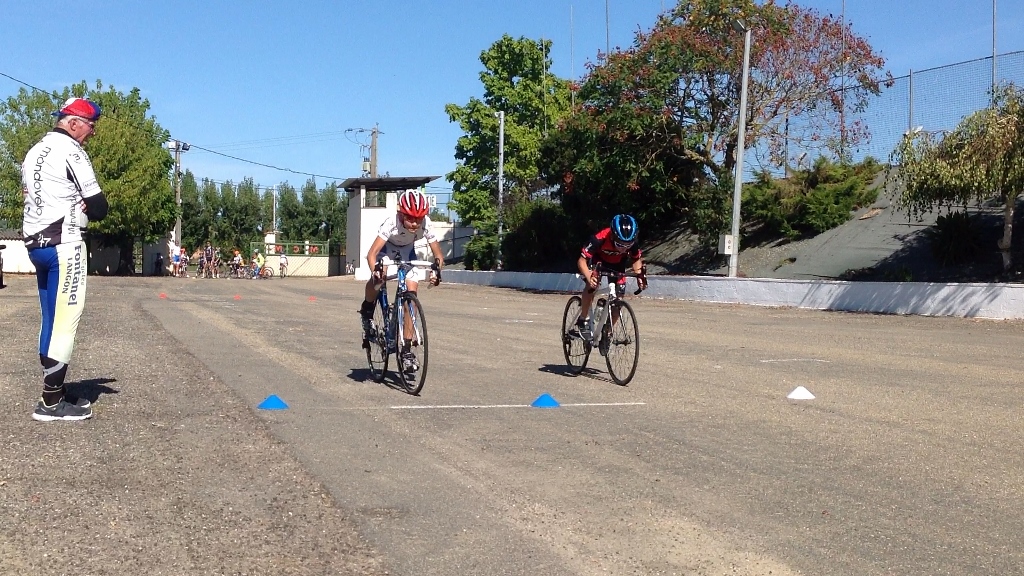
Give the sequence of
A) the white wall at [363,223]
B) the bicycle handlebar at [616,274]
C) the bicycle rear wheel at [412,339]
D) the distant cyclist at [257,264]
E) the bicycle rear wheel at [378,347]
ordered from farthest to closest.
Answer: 1. the white wall at [363,223]
2. the distant cyclist at [257,264]
3. the bicycle handlebar at [616,274]
4. the bicycle rear wheel at [378,347]
5. the bicycle rear wheel at [412,339]

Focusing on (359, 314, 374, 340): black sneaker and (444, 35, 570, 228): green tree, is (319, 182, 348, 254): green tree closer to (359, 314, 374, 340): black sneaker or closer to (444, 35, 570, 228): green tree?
(444, 35, 570, 228): green tree

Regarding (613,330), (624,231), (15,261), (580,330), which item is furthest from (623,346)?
(15,261)

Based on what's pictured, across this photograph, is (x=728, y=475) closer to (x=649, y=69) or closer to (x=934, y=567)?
(x=934, y=567)

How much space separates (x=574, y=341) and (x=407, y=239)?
7.85 feet

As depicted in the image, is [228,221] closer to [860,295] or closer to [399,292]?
[860,295]

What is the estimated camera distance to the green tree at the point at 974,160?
21016 mm

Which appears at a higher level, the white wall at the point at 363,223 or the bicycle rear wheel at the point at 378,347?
the white wall at the point at 363,223

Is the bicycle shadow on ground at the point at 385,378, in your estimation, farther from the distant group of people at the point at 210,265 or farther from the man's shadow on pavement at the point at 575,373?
the distant group of people at the point at 210,265

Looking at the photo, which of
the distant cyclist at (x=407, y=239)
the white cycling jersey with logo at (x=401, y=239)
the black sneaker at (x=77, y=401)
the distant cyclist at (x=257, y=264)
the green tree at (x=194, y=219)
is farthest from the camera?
the green tree at (x=194, y=219)

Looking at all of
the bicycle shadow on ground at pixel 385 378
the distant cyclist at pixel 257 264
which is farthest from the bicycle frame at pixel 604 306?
the distant cyclist at pixel 257 264

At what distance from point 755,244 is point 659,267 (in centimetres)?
408

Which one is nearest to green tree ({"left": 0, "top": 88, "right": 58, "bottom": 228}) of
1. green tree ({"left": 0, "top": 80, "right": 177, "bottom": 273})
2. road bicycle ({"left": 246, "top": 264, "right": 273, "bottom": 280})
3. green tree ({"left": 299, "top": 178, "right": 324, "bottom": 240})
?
green tree ({"left": 0, "top": 80, "right": 177, "bottom": 273})

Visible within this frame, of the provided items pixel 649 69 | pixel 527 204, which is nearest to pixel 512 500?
pixel 649 69

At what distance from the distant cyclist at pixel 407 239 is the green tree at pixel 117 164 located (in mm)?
A: 50411
